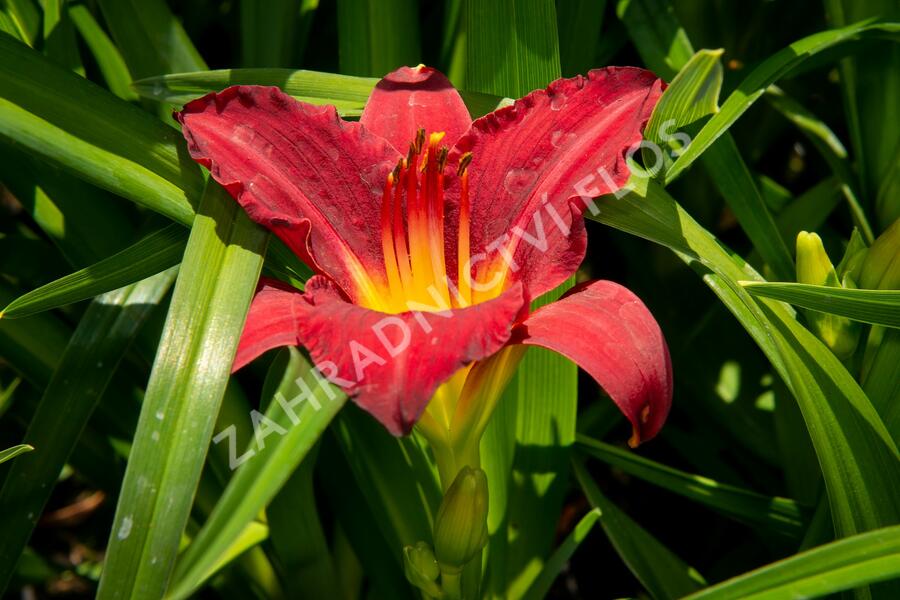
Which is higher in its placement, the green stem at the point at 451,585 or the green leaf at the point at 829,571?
the green stem at the point at 451,585

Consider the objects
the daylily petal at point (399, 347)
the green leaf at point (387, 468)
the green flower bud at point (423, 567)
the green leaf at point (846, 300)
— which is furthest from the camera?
the green leaf at point (387, 468)

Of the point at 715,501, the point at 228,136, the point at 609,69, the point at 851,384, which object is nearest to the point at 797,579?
the point at 851,384

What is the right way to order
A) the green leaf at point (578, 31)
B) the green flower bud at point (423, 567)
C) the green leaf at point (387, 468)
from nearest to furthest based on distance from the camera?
1. the green flower bud at point (423, 567)
2. the green leaf at point (387, 468)
3. the green leaf at point (578, 31)

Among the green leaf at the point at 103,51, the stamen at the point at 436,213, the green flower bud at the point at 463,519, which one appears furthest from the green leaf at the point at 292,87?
the green flower bud at the point at 463,519

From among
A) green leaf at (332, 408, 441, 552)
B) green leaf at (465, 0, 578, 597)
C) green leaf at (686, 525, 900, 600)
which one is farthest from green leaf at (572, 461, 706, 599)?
green leaf at (686, 525, 900, 600)

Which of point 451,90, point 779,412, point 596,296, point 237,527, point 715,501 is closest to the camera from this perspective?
point 237,527

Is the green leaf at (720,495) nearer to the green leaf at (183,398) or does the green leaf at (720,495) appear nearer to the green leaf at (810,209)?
the green leaf at (810,209)

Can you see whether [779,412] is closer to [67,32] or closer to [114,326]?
[114,326]

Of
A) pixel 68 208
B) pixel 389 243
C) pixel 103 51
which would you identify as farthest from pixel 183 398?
pixel 103 51
